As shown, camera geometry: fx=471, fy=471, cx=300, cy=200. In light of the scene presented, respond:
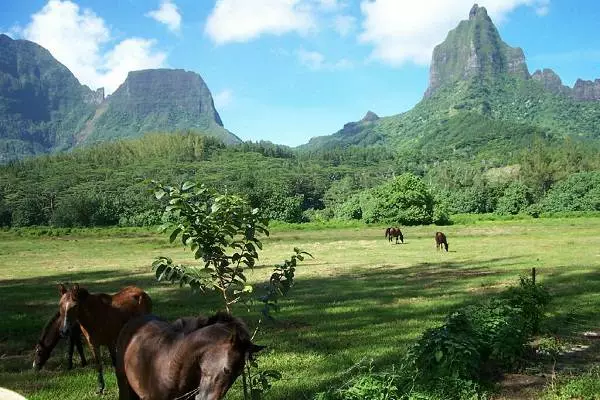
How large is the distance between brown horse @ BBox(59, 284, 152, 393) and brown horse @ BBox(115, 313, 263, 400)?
3878 mm

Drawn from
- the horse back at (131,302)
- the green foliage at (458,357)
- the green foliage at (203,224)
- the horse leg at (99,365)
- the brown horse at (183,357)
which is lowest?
the horse leg at (99,365)

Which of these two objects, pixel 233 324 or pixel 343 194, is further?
pixel 343 194

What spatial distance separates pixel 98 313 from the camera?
8648 mm

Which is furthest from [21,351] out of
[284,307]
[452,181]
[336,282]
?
[452,181]

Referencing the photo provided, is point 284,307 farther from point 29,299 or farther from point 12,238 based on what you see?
point 12,238

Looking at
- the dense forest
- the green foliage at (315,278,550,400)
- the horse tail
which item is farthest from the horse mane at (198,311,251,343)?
the dense forest

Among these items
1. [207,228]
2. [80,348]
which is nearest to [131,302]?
[80,348]

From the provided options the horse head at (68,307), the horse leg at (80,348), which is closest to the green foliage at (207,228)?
the horse head at (68,307)

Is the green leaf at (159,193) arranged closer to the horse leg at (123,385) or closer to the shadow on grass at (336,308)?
the horse leg at (123,385)

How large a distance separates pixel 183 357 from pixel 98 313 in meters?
6.23

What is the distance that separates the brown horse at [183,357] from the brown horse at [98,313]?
12.7ft

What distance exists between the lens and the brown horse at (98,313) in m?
7.41

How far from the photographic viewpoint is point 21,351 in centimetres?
1254

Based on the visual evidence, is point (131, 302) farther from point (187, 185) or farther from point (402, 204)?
point (402, 204)
